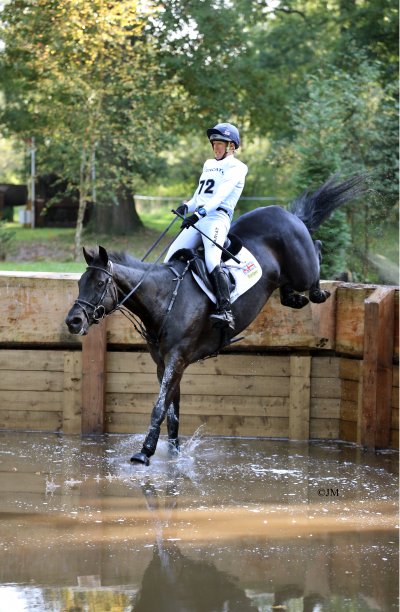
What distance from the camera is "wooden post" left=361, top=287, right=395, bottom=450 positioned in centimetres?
1009

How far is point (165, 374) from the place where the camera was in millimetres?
8969

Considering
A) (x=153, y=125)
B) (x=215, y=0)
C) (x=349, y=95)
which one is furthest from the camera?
(x=215, y=0)

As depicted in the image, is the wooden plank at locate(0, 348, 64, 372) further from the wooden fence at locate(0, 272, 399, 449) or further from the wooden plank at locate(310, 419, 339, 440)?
the wooden plank at locate(310, 419, 339, 440)

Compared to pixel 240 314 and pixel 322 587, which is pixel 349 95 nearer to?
pixel 240 314

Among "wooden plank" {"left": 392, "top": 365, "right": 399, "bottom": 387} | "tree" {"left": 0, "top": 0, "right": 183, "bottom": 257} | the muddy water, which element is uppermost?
"tree" {"left": 0, "top": 0, "right": 183, "bottom": 257}

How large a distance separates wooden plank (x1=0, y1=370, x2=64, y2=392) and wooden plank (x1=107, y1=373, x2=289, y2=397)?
1.83 ft

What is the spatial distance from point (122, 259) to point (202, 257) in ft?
2.37

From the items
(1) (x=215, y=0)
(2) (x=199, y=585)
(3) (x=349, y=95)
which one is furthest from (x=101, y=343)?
(1) (x=215, y=0)

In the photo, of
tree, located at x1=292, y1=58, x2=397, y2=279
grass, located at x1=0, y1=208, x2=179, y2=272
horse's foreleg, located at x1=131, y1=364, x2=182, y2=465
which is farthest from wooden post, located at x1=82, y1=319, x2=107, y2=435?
grass, located at x1=0, y1=208, x2=179, y2=272

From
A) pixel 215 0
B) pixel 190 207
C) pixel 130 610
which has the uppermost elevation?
pixel 215 0

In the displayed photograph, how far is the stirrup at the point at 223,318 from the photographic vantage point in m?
9.07

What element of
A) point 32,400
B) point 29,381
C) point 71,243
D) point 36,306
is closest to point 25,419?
point 32,400

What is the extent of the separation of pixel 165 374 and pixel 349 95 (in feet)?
36.6

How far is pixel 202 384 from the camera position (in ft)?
34.7
